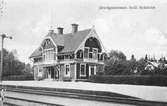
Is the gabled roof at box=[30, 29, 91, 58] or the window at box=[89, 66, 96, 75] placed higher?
the gabled roof at box=[30, 29, 91, 58]

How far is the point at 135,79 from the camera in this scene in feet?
93.5

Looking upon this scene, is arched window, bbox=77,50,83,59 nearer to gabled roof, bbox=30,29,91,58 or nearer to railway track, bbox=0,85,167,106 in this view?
gabled roof, bbox=30,29,91,58

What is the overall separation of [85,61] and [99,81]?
39.0 feet

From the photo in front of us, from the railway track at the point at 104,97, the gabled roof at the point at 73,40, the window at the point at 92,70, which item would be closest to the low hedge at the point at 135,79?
the railway track at the point at 104,97

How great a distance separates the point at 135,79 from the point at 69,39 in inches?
945

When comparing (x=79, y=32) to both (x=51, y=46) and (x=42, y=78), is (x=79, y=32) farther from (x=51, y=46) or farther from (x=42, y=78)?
(x=42, y=78)

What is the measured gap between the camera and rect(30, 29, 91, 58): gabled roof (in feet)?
153

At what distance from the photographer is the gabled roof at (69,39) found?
46.5 m

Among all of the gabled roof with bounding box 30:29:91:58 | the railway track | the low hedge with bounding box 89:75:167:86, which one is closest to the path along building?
the gabled roof with bounding box 30:29:91:58

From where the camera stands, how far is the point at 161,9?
22.1 meters

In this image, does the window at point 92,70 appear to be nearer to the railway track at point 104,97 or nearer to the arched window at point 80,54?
the arched window at point 80,54

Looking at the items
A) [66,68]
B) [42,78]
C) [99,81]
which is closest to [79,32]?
[66,68]

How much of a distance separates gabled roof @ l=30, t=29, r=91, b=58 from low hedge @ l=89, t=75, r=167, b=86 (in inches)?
497

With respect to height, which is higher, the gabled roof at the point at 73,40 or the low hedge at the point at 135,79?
the gabled roof at the point at 73,40
